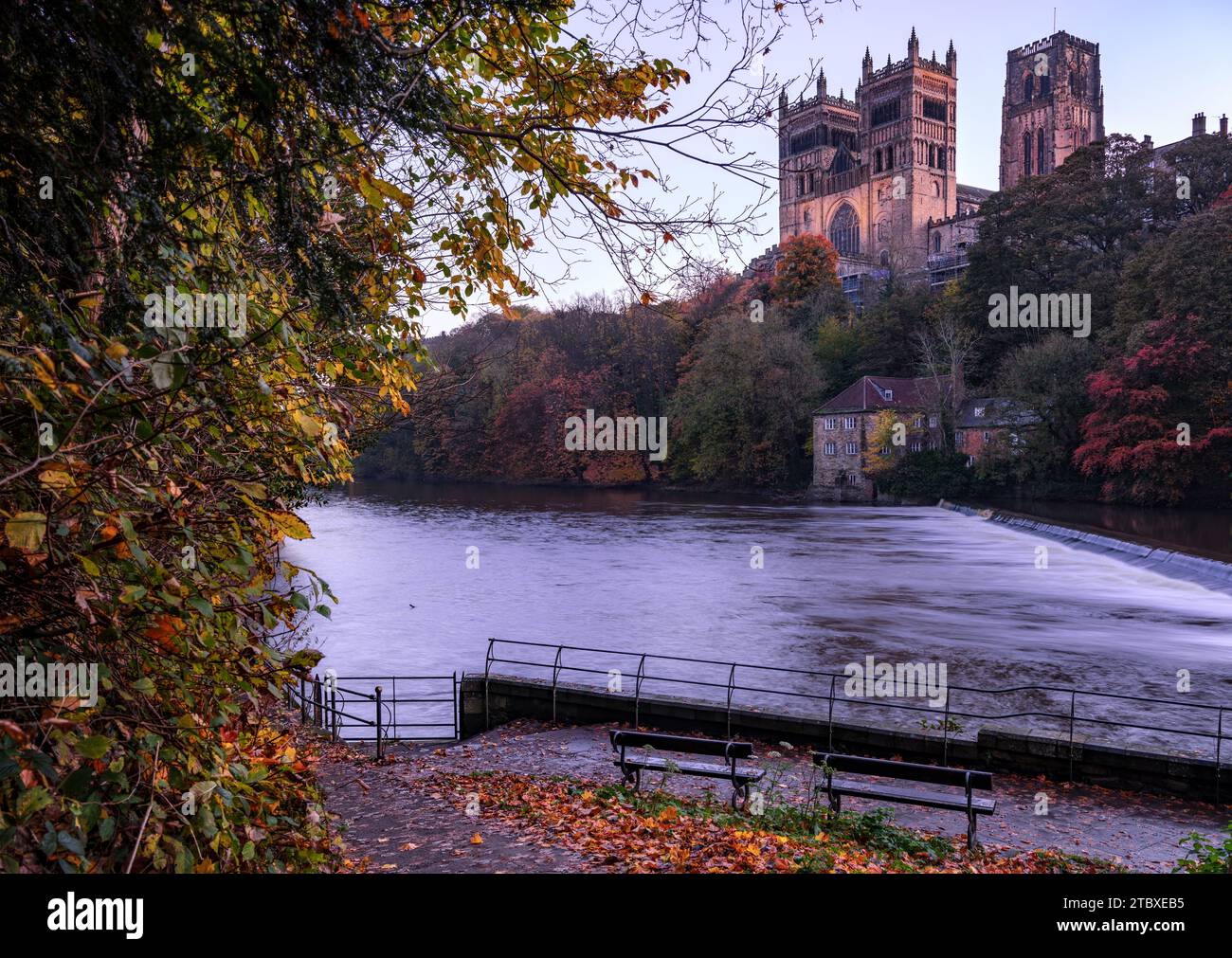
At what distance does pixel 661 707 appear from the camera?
50.5 ft

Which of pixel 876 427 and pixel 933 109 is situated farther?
pixel 933 109

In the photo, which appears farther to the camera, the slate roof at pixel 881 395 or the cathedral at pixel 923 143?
the cathedral at pixel 923 143

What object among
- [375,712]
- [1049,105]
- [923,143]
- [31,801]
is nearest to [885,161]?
[923,143]

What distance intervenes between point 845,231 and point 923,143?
1559 cm

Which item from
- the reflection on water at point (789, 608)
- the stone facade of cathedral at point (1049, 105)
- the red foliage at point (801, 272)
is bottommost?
the reflection on water at point (789, 608)

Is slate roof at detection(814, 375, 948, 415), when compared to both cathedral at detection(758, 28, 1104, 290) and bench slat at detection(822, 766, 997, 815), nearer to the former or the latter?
cathedral at detection(758, 28, 1104, 290)

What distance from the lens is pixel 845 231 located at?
135750mm

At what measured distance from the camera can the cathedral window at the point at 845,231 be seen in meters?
134

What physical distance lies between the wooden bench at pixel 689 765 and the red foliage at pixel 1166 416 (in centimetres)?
4995

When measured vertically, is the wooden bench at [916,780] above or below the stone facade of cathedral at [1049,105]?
below

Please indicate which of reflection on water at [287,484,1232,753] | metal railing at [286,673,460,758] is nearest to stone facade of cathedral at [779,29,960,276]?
reflection on water at [287,484,1232,753]

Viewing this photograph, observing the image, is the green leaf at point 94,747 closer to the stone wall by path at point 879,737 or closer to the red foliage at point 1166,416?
the stone wall by path at point 879,737

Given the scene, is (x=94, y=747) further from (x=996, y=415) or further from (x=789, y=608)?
(x=996, y=415)

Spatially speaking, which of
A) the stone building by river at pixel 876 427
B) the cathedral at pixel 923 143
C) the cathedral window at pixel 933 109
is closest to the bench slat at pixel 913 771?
the stone building by river at pixel 876 427
